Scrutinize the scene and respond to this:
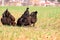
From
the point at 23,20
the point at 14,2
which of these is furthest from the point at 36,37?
the point at 14,2

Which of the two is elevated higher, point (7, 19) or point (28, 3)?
point (7, 19)

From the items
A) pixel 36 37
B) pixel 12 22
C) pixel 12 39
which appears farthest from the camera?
pixel 12 22

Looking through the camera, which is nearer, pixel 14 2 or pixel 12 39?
pixel 12 39

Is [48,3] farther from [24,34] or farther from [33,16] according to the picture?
[24,34]

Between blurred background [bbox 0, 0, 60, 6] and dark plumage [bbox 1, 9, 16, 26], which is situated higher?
dark plumage [bbox 1, 9, 16, 26]

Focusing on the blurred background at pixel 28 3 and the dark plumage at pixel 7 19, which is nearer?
the dark plumage at pixel 7 19

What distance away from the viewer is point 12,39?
9.55 metres

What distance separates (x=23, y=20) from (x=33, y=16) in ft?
1.88

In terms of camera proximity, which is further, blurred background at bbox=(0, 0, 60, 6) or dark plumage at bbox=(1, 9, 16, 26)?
blurred background at bbox=(0, 0, 60, 6)

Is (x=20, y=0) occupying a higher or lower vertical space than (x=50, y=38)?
lower

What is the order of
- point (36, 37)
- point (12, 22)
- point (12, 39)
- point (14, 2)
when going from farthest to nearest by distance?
point (14, 2) < point (12, 22) < point (36, 37) < point (12, 39)

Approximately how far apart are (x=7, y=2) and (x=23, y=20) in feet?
106

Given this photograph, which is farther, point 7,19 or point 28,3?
point 28,3

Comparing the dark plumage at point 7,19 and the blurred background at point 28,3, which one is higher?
the dark plumage at point 7,19
